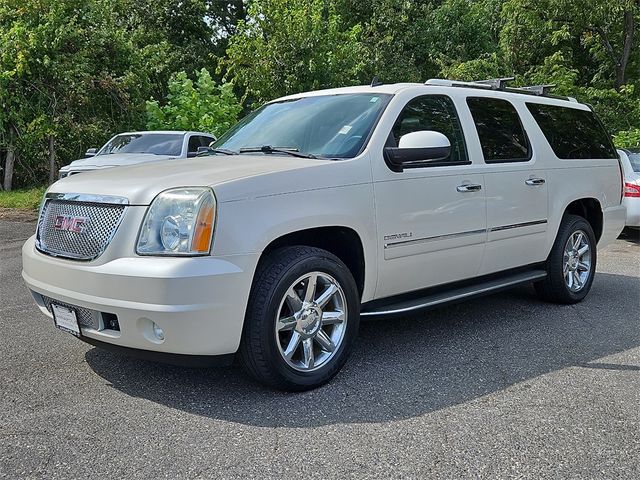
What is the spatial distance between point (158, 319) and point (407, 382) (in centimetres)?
157

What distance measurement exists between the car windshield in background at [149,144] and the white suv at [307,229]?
732cm

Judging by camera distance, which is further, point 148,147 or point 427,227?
point 148,147

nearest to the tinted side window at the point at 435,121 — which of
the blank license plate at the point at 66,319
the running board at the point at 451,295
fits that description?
the running board at the point at 451,295

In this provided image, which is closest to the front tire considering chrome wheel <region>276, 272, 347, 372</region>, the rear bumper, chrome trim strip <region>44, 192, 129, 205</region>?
chrome wheel <region>276, 272, 347, 372</region>

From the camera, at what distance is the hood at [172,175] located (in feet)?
11.5

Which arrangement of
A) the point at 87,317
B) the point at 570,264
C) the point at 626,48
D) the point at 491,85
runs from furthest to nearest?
the point at 626,48
the point at 570,264
the point at 491,85
the point at 87,317

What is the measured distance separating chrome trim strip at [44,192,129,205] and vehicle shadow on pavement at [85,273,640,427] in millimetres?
1102

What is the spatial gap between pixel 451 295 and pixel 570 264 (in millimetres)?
1911

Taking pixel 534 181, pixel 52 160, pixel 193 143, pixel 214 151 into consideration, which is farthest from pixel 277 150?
pixel 52 160

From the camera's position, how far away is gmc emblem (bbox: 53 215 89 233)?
367 cm

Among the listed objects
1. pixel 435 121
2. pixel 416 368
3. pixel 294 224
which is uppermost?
pixel 435 121

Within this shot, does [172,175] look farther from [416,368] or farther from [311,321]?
[416,368]

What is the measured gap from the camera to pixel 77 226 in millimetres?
3693

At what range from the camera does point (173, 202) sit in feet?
11.4
